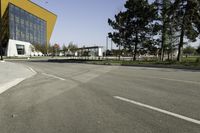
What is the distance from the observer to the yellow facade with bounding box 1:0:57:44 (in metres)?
90.0

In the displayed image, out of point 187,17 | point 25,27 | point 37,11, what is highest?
point 37,11

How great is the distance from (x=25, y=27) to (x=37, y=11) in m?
14.0

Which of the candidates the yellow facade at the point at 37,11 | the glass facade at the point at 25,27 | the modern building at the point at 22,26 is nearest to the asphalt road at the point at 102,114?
the modern building at the point at 22,26

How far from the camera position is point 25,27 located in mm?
104688

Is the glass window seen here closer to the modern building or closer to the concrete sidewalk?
the modern building

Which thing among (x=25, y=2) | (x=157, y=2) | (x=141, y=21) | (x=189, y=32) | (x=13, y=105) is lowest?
(x=13, y=105)

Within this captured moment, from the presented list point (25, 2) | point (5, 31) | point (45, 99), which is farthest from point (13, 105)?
point (25, 2)

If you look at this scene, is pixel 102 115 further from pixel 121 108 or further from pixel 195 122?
pixel 195 122

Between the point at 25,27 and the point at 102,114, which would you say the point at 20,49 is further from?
the point at 102,114

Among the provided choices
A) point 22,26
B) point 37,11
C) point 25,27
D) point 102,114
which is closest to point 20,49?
point 22,26

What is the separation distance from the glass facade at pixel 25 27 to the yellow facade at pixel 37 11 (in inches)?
64.2

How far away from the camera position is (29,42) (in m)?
110

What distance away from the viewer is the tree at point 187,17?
32562mm

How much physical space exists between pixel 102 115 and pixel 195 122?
2.17 metres
